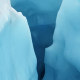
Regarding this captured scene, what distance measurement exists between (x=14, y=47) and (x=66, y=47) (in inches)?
11.4

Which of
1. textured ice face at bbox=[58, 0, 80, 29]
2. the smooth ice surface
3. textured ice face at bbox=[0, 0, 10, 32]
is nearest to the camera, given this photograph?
textured ice face at bbox=[0, 0, 10, 32]

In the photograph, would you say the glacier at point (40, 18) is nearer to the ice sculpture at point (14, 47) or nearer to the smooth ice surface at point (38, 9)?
the smooth ice surface at point (38, 9)

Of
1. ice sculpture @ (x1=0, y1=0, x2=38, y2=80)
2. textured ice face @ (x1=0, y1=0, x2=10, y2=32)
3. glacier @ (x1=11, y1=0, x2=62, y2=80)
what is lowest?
glacier @ (x1=11, y1=0, x2=62, y2=80)

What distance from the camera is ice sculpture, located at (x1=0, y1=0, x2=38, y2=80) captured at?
490mm

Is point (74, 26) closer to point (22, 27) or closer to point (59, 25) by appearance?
point (59, 25)

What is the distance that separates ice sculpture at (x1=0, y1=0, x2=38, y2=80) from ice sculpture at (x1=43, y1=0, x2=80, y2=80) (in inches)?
7.5

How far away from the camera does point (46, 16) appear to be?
106cm

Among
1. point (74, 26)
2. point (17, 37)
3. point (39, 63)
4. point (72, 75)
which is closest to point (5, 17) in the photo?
point (17, 37)

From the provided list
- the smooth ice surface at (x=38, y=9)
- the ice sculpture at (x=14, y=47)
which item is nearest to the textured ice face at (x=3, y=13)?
the ice sculpture at (x=14, y=47)

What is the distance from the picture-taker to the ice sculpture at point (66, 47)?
70 centimetres

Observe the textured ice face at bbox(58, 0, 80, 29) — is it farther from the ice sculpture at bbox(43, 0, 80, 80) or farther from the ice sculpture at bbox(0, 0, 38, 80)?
the ice sculpture at bbox(0, 0, 38, 80)

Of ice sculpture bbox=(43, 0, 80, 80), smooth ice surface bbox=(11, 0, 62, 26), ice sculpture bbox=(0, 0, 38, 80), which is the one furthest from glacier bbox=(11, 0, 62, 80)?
ice sculpture bbox=(0, 0, 38, 80)

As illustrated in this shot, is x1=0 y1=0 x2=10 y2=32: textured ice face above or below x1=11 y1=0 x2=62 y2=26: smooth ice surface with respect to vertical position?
above

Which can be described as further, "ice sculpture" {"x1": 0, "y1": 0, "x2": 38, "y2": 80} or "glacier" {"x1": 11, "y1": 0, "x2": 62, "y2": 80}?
"glacier" {"x1": 11, "y1": 0, "x2": 62, "y2": 80}
